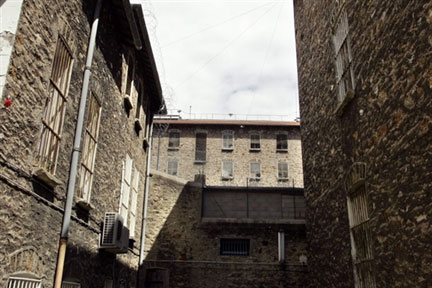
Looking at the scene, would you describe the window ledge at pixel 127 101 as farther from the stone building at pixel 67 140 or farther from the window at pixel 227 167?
the window at pixel 227 167

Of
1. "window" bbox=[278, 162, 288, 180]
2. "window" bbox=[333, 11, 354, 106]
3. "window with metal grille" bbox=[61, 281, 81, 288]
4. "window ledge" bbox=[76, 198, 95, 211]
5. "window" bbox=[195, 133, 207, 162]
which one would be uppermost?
"window" bbox=[195, 133, 207, 162]

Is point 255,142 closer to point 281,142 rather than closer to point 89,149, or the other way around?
point 281,142

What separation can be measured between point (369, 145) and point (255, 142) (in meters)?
24.9

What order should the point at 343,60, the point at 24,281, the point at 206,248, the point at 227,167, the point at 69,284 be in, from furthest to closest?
the point at 227,167 < the point at 206,248 < the point at 343,60 < the point at 69,284 < the point at 24,281

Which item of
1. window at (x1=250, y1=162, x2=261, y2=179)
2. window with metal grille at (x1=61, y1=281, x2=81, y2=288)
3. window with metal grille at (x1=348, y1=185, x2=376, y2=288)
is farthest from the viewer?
window at (x1=250, y1=162, x2=261, y2=179)

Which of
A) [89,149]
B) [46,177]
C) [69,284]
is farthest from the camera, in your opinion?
[89,149]

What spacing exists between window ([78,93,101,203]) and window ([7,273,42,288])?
2.25 meters

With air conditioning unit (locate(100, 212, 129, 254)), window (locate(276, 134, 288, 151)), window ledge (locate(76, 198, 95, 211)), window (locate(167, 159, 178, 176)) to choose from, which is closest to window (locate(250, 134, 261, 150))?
window (locate(276, 134, 288, 151))

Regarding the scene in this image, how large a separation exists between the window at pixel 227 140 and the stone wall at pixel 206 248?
14846mm

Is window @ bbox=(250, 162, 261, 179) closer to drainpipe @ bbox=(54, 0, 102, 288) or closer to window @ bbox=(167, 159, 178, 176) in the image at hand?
window @ bbox=(167, 159, 178, 176)

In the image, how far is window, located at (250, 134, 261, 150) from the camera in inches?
1241

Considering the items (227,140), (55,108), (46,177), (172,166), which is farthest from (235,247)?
(227,140)

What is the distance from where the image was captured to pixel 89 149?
8.80 m

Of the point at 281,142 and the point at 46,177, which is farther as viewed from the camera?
the point at 281,142
